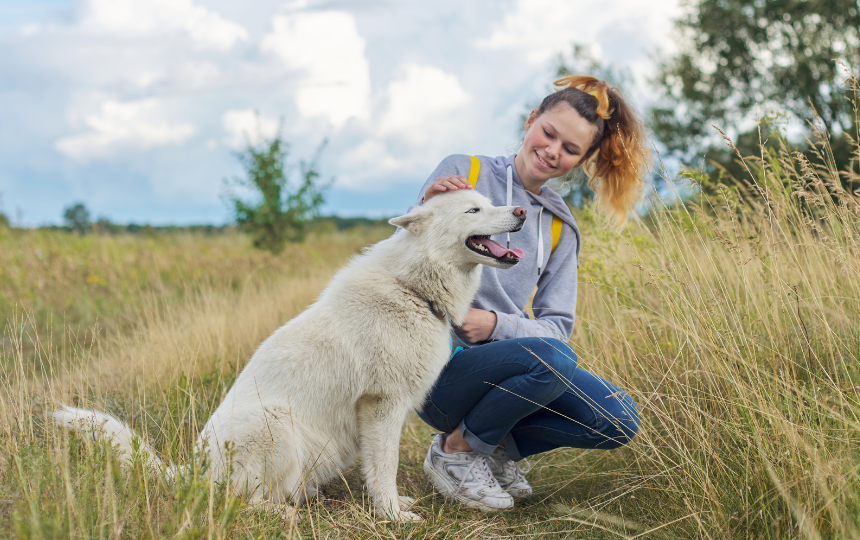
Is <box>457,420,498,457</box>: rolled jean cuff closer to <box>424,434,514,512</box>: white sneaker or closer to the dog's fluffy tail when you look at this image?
<box>424,434,514,512</box>: white sneaker

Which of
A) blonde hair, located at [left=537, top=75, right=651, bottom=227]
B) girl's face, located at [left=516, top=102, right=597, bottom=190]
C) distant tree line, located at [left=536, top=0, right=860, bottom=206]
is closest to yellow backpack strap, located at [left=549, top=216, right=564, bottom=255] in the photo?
girl's face, located at [left=516, top=102, right=597, bottom=190]

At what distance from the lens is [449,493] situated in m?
3.36

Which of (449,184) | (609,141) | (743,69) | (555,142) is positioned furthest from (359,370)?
(743,69)

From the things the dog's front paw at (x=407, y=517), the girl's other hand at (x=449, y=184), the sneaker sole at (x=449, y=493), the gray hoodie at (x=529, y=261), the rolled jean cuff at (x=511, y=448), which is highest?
the girl's other hand at (x=449, y=184)

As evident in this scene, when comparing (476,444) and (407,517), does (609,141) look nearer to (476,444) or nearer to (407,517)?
(476,444)

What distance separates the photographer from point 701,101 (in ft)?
65.7

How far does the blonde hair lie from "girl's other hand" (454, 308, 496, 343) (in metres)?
1.26

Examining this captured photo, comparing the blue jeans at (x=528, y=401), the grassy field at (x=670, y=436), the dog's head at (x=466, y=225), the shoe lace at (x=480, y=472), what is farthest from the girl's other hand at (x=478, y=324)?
the shoe lace at (x=480, y=472)

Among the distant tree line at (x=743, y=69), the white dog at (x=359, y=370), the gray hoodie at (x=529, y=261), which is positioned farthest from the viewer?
the distant tree line at (x=743, y=69)

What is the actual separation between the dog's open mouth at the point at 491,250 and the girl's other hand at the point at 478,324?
18.0 inches

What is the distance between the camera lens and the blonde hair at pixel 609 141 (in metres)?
3.66

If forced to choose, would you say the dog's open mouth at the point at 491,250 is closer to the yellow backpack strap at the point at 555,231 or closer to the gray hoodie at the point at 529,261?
the gray hoodie at the point at 529,261

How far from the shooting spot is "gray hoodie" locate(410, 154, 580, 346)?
359 centimetres

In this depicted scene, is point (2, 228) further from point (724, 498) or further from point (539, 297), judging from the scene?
point (724, 498)
